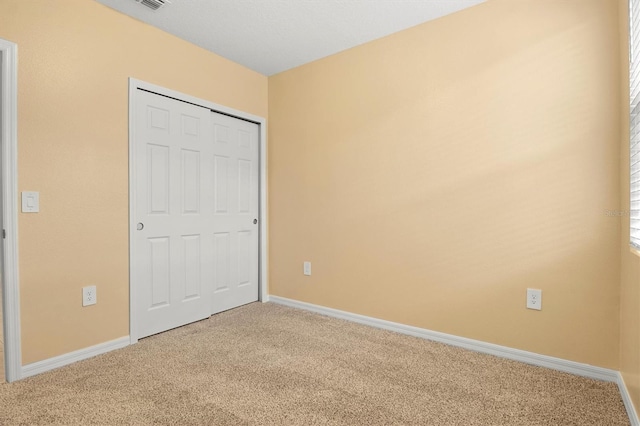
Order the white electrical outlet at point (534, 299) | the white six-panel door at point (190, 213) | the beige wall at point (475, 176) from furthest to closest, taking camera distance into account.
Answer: the white six-panel door at point (190, 213) → the white electrical outlet at point (534, 299) → the beige wall at point (475, 176)

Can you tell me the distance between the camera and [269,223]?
3.79 meters

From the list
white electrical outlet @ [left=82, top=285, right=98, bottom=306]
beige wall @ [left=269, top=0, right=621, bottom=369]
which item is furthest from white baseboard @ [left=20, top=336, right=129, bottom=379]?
beige wall @ [left=269, top=0, right=621, bottom=369]

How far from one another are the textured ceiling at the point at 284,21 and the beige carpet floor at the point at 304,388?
2473mm

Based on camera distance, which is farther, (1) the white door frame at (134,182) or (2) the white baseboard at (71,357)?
(1) the white door frame at (134,182)

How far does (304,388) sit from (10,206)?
2.01 metres

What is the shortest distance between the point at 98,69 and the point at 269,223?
6.69ft

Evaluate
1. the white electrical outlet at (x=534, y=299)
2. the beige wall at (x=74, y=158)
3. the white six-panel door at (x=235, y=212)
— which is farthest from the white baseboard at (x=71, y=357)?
the white electrical outlet at (x=534, y=299)

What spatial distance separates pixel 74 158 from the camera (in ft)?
7.57

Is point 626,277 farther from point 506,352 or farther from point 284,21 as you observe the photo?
point 284,21

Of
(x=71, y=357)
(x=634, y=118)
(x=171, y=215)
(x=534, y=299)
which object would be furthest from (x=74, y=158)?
(x=634, y=118)

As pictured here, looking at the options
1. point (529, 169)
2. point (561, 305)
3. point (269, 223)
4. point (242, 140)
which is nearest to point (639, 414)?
point (561, 305)

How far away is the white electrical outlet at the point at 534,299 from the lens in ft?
7.29

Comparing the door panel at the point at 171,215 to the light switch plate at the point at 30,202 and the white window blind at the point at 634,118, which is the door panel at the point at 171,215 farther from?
the white window blind at the point at 634,118

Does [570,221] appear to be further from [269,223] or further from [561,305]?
[269,223]
